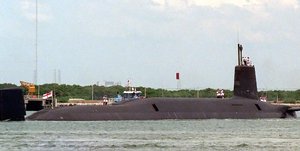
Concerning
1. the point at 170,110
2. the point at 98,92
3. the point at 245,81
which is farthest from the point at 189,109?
the point at 98,92

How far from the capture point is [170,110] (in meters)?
62.0

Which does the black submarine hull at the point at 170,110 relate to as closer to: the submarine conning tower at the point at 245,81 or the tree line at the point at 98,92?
the submarine conning tower at the point at 245,81

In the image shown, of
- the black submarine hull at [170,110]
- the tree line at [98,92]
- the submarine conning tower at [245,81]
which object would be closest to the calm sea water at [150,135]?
the black submarine hull at [170,110]

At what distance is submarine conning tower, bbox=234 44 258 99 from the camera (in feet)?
224

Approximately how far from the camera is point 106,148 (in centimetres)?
3784

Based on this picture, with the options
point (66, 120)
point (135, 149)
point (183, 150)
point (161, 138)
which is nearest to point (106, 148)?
point (135, 149)

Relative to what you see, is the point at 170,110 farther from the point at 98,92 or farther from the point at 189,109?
the point at 98,92

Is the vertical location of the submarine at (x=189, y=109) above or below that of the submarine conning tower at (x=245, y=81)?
below

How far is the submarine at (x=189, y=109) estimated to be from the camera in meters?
58.8

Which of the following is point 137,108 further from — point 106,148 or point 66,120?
point 106,148

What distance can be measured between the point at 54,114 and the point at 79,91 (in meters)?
79.2

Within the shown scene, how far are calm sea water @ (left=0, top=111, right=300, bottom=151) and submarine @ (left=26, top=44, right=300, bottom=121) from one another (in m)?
0.76

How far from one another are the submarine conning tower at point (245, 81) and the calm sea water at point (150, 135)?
274 inches

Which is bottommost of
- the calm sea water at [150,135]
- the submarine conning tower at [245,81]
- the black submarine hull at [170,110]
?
the calm sea water at [150,135]
